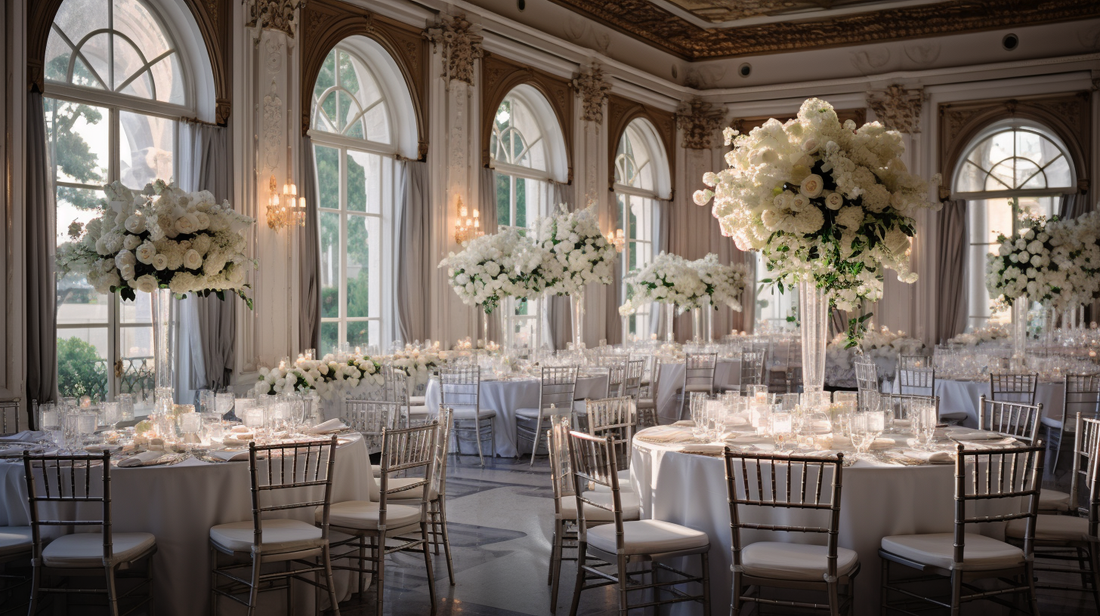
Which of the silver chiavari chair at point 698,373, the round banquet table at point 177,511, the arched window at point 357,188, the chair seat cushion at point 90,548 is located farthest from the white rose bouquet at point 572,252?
the chair seat cushion at point 90,548

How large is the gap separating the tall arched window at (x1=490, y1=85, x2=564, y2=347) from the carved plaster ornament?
3696 mm

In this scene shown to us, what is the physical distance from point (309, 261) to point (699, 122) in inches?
350

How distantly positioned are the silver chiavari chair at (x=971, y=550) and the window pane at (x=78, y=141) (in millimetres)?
6776

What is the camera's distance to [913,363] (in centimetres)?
889

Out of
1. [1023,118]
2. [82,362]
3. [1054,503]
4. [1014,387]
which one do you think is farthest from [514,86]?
[1054,503]

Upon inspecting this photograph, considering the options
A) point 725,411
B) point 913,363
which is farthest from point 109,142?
point 913,363

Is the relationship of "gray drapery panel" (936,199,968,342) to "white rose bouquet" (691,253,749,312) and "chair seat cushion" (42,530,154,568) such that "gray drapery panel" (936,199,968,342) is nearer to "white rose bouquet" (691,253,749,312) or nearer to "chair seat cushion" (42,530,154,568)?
"white rose bouquet" (691,253,749,312)

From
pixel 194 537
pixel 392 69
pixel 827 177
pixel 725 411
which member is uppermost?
pixel 392 69

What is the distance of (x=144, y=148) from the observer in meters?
8.24

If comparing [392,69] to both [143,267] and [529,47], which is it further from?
[143,267]

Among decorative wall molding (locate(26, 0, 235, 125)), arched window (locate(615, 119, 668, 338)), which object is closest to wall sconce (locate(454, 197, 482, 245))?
decorative wall molding (locate(26, 0, 235, 125))

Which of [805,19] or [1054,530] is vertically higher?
[805,19]

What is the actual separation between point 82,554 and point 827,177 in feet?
12.1

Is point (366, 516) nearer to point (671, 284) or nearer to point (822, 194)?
point (822, 194)
